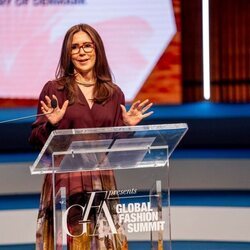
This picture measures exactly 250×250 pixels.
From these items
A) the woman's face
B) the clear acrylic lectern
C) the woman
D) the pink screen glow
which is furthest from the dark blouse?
the pink screen glow

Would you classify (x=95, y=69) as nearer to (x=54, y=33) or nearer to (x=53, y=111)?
(x=53, y=111)

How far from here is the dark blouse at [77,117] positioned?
2.64 m

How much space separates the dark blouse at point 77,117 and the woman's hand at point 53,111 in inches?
Result: 2.7

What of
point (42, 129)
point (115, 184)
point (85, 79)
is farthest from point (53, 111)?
point (115, 184)

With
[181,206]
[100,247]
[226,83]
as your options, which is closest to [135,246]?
[100,247]

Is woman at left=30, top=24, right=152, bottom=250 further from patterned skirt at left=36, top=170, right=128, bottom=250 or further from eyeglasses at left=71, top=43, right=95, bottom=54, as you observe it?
patterned skirt at left=36, top=170, right=128, bottom=250

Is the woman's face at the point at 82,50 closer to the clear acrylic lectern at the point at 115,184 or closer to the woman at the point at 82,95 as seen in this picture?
the woman at the point at 82,95

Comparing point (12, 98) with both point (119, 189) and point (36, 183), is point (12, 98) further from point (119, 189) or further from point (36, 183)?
point (119, 189)

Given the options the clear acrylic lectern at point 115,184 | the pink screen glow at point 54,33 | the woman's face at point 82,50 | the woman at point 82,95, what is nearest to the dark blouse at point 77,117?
the woman at point 82,95

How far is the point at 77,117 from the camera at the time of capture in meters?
2.65

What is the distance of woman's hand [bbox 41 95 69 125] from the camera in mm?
2508

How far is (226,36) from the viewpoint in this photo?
6504 millimetres

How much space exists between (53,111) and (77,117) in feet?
0.48

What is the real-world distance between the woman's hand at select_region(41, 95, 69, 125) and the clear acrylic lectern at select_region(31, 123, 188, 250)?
0.28m
